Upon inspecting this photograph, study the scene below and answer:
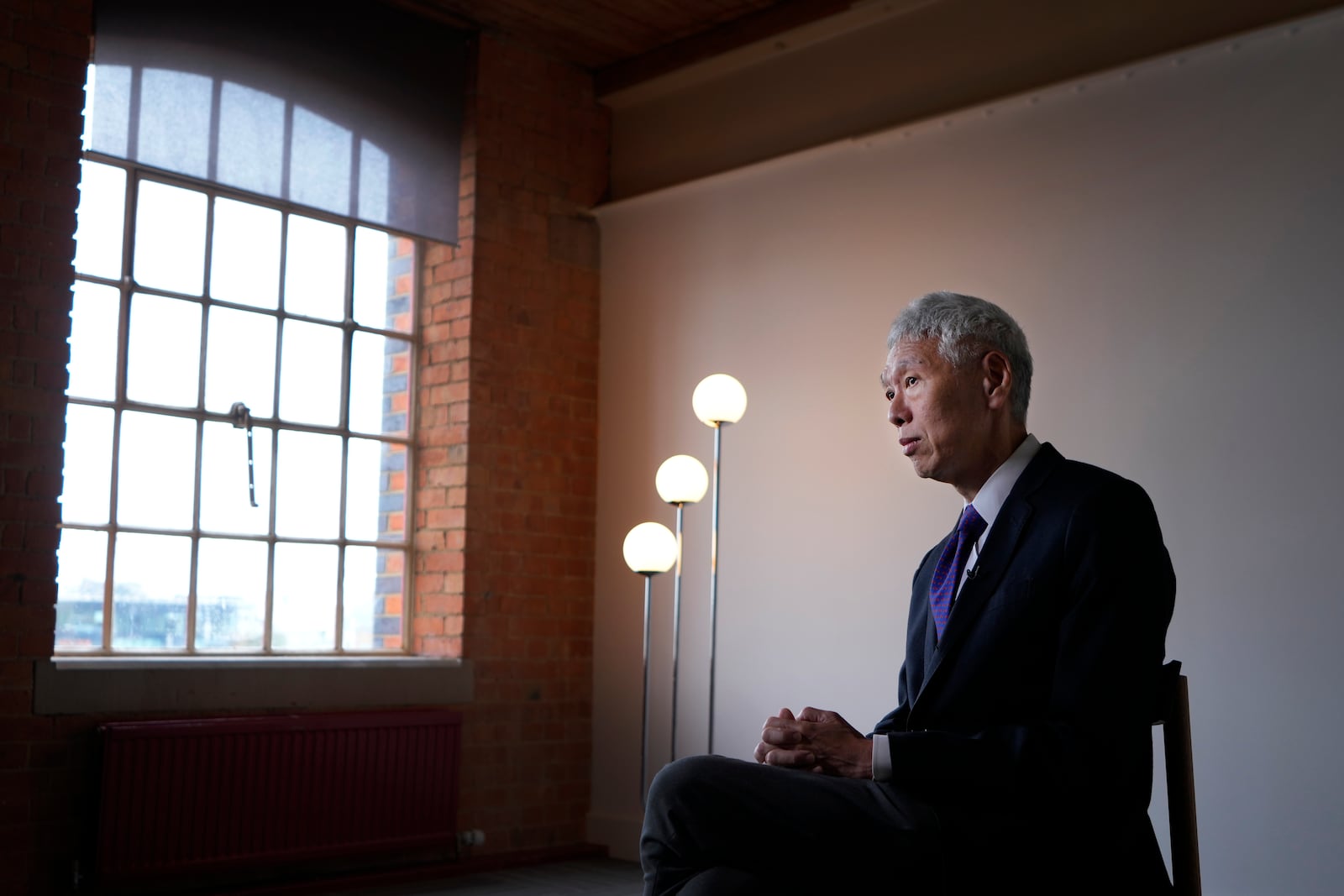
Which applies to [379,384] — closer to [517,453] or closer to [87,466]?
[517,453]

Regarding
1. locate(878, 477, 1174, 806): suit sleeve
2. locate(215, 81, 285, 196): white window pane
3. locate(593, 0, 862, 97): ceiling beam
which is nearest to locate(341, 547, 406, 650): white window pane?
locate(215, 81, 285, 196): white window pane

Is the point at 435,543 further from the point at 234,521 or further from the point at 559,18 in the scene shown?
the point at 559,18

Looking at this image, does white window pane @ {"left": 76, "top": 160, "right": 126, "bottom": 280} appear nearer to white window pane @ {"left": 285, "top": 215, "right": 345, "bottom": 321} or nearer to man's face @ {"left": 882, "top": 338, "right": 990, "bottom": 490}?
white window pane @ {"left": 285, "top": 215, "right": 345, "bottom": 321}

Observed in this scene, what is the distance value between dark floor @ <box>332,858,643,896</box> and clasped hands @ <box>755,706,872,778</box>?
3367mm

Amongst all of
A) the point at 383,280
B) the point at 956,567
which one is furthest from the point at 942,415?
the point at 383,280

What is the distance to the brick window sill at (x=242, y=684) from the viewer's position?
14.1 ft

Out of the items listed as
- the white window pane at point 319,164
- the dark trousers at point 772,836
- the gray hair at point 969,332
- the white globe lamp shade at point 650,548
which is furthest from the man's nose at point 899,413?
the white window pane at point 319,164

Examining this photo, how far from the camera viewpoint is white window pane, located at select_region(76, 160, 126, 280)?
4.65 m

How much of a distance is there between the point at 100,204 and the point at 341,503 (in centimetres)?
155

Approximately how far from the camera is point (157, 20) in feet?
15.5

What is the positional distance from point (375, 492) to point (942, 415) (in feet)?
13.2

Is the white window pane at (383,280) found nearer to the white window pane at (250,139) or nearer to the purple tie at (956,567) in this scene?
the white window pane at (250,139)

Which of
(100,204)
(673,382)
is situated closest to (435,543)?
(673,382)

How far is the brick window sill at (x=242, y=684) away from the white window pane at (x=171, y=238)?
1.48 meters
